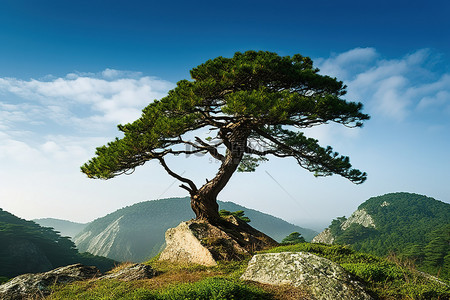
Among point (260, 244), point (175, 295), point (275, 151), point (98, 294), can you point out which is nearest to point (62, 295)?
point (98, 294)

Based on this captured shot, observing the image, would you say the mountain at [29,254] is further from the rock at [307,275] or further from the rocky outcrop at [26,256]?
the rock at [307,275]

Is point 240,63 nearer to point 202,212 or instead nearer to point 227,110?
point 227,110

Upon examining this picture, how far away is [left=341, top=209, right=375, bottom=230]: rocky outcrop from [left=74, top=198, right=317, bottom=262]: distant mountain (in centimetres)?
3257

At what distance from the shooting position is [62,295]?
544 centimetres

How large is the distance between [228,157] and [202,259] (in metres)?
4.24

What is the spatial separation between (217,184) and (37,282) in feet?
21.5

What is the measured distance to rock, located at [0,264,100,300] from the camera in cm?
550

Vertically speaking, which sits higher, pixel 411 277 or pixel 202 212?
pixel 202 212

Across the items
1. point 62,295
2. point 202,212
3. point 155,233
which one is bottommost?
point 155,233

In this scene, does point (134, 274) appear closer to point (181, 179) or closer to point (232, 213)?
point (181, 179)

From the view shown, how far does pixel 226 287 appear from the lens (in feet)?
13.9

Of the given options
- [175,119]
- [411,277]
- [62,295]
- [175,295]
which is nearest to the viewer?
[175,295]

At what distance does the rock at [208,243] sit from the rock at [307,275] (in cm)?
240

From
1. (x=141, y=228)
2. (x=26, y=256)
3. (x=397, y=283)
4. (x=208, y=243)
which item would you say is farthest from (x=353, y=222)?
(x=141, y=228)
